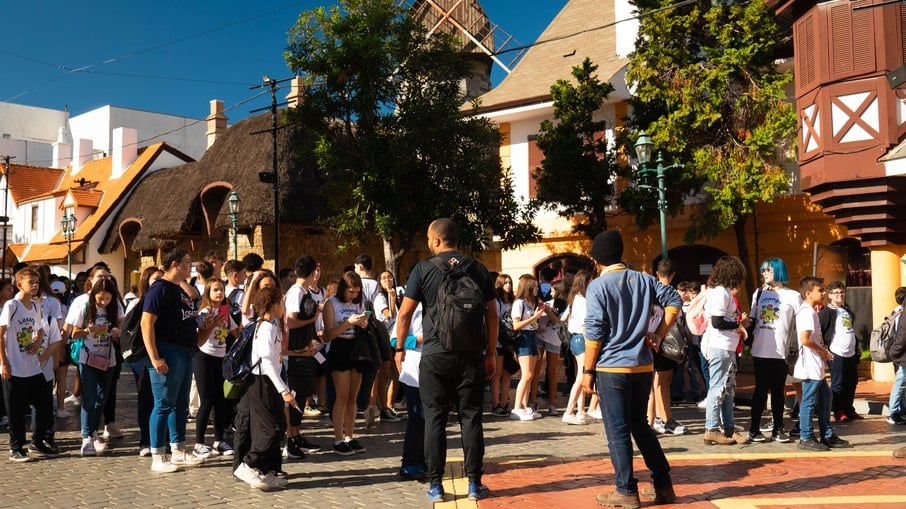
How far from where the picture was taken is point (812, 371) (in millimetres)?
7922

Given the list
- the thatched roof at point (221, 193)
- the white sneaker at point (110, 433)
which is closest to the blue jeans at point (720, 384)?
the white sneaker at point (110, 433)

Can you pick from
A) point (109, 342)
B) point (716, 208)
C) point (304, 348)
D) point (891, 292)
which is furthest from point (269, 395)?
point (716, 208)

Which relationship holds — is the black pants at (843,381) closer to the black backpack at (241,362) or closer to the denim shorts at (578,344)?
the denim shorts at (578,344)

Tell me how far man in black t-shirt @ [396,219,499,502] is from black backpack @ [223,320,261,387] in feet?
4.67

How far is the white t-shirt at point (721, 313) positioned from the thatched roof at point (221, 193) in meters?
18.8

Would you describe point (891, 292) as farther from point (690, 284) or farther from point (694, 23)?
point (694, 23)

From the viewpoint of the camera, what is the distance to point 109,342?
858cm

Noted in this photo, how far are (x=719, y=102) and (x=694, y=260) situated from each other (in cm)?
528

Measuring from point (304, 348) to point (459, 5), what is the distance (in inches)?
1204

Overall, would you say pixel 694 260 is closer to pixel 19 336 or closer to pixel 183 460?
pixel 183 460

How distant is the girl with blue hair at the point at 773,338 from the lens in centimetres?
817

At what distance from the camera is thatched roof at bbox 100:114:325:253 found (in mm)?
27078

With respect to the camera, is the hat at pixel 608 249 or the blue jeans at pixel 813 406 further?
the blue jeans at pixel 813 406

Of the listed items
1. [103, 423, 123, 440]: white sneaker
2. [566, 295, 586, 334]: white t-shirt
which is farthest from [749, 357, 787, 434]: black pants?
[103, 423, 123, 440]: white sneaker
